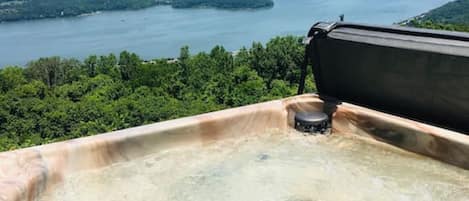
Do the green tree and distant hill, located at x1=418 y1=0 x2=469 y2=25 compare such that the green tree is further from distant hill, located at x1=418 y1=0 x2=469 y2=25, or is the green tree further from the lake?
distant hill, located at x1=418 y1=0 x2=469 y2=25

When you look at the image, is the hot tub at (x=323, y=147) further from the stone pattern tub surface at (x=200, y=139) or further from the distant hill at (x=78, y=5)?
the distant hill at (x=78, y=5)

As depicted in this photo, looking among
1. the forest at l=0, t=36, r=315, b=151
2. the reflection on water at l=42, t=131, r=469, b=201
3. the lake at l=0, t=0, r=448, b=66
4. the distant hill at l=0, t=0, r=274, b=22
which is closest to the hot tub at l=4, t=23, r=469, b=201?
the reflection on water at l=42, t=131, r=469, b=201

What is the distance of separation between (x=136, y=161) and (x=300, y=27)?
162 ft

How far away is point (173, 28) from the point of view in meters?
57.2

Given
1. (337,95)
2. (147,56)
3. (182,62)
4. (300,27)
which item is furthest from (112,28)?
(337,95)

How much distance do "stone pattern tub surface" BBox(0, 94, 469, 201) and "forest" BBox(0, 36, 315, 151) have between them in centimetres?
1876

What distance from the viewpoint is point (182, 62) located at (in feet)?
96.0

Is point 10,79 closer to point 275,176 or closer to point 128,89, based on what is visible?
point 128,89

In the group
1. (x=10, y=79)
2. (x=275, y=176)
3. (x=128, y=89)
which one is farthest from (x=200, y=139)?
(x=10, y=79)

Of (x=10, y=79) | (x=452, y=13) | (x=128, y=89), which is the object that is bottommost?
(x=128, y=89)

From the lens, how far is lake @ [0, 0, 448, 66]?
4653 centimetres

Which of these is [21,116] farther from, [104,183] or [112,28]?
[112,28]

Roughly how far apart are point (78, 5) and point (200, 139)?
76.1 m

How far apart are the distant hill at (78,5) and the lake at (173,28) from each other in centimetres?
123
